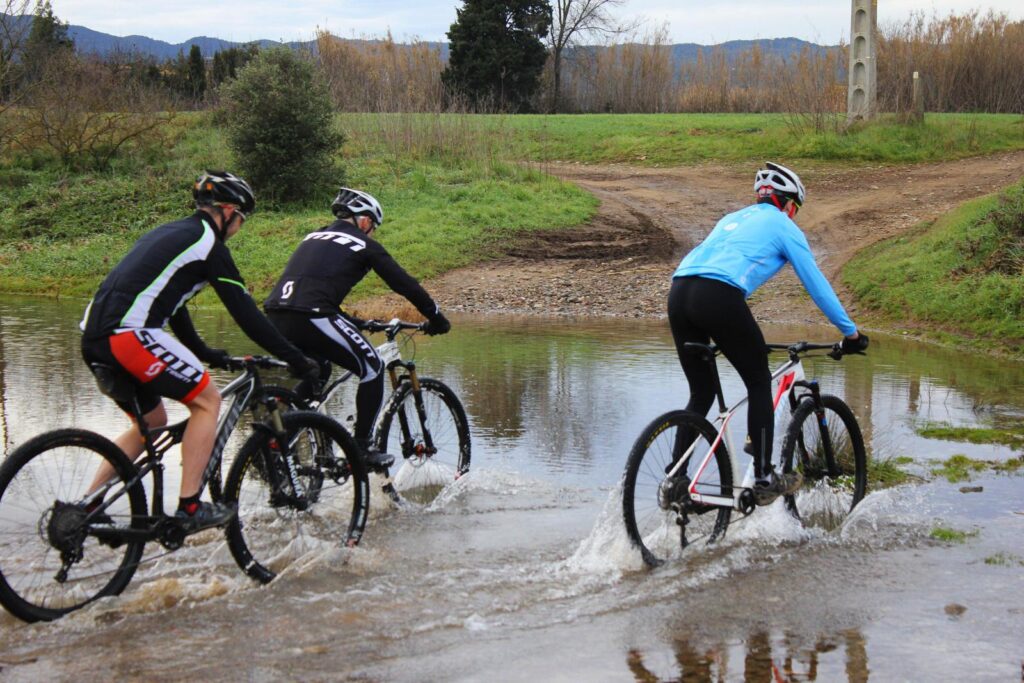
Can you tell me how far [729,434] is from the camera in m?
6.45

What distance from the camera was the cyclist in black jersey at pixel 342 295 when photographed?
22.8ft

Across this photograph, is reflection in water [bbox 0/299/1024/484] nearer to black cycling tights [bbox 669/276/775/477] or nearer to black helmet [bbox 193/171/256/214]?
black cycling tights [bbox 669/276/775/477]

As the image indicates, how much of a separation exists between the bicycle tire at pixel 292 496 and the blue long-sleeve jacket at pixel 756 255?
2069 mm

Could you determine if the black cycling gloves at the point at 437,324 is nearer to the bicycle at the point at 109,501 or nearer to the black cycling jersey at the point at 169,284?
the bicycle at the point at 109,501

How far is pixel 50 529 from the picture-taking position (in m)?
5.19

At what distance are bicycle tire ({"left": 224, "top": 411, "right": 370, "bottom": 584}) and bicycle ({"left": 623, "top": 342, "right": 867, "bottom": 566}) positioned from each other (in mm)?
1523

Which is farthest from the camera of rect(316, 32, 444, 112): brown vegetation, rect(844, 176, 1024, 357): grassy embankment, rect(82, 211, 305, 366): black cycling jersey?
rect(316, 32, 444, 112): brown vegetation

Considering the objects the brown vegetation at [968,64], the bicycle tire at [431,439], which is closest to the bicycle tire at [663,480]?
the bicycle tire at [431,439]

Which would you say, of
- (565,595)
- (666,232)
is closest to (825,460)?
(565,595)

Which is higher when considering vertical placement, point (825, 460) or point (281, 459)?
point (281, 459)

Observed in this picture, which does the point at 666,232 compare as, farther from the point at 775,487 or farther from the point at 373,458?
the point at 775,487

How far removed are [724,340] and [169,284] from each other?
2.82m

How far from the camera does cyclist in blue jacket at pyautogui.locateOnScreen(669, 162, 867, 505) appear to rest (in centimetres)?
621

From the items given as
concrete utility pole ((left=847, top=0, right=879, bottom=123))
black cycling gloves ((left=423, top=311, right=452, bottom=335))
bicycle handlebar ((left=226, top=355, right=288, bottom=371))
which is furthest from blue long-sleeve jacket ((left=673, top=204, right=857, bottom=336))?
concrete utility pole ((left=847, top=0, right=879, bottom=123))
